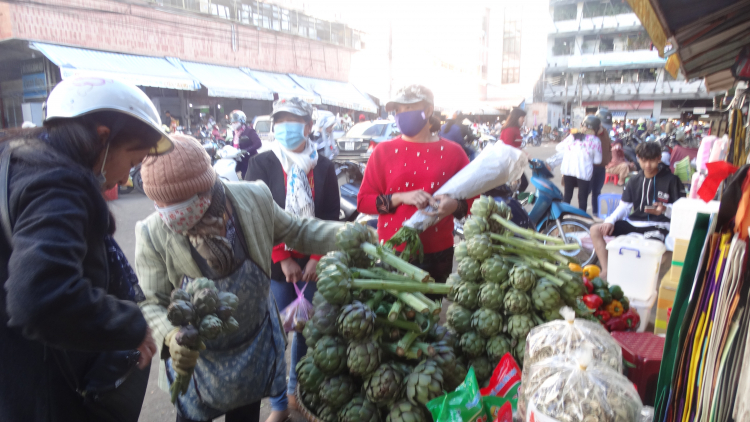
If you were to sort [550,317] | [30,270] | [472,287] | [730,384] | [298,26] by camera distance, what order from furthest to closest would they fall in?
[298,26] → [472,287] → [550,317] → [30,270] → [730,384]

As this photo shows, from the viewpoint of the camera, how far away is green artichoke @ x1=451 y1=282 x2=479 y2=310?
70.8 inches

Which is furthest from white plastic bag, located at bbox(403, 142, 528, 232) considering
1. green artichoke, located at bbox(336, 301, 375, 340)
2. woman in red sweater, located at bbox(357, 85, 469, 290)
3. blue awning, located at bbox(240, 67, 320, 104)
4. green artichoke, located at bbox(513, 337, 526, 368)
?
blue awning, located at bbox(240, 67, 320, 104)

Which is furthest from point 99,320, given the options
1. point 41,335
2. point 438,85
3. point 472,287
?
point 438,85

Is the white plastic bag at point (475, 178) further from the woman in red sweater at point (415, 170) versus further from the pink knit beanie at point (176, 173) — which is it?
the pink knit beanie at point (176, 173)

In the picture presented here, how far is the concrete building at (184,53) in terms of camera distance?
56.1ft

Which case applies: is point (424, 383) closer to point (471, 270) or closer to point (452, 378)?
point (452, 378)

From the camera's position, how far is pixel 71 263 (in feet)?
3.41

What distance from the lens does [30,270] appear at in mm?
980

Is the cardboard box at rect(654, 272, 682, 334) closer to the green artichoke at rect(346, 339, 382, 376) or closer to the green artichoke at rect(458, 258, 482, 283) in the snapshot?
the green artichoke at rect(458, 258, 482, 283)

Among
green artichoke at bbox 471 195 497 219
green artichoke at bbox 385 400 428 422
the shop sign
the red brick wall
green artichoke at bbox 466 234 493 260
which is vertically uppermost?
the red brick wall

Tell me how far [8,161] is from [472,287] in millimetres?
1568

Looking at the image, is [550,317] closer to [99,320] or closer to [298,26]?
[99,320]

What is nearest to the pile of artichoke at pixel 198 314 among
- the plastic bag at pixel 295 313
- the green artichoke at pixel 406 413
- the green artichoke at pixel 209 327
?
the green artichoke at pixel 209 327

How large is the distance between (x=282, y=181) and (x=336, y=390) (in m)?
1.62
